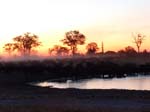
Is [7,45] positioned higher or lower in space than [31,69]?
higher

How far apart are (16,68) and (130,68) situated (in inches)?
1298

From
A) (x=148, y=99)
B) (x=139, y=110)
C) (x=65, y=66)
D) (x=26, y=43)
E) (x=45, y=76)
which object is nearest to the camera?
(x=139, y=110)

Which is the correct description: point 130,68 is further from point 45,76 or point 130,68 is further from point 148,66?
point 45,76

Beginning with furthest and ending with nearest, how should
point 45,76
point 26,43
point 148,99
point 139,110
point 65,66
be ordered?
point 26,43
point 65,66
point 45,76
point 148,99
point 139,110

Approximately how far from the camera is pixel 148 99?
34062 millimetres

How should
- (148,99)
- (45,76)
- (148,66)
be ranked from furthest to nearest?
(148,66), (45,76), (148,99)

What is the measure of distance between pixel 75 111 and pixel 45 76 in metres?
73.8

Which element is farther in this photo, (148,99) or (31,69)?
(31,69)

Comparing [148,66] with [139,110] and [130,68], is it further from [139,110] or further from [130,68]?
[139,110]

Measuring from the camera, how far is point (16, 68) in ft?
348

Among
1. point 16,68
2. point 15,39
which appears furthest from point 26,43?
point 16,68

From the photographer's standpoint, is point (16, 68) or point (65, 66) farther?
point (65, 66)

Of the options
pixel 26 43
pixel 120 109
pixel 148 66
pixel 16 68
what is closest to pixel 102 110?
pixel 120 109

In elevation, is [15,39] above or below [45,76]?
above
